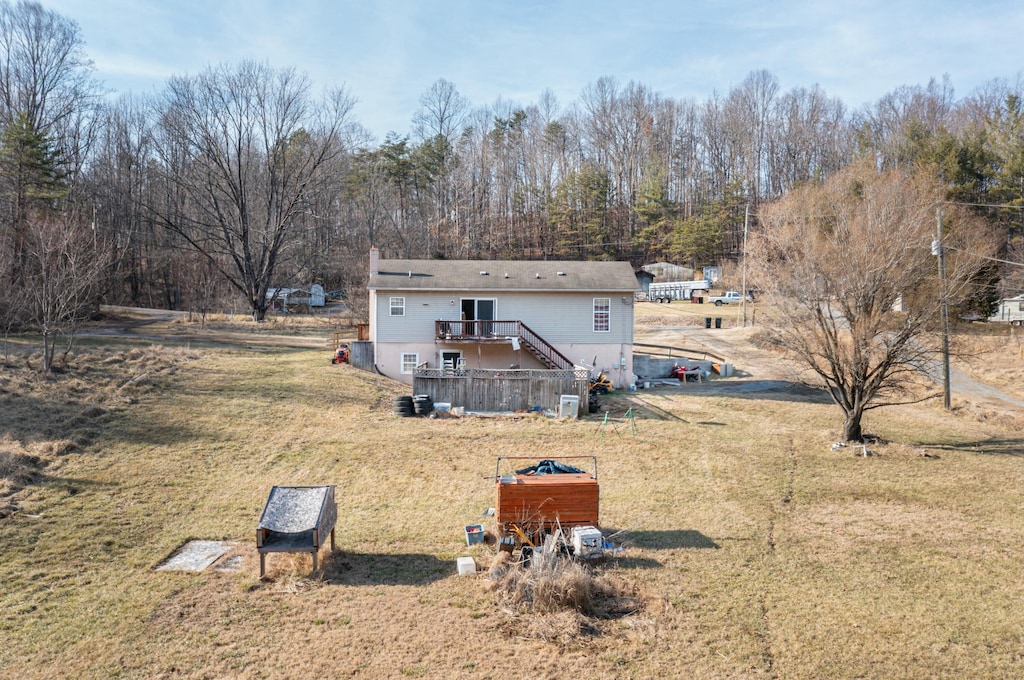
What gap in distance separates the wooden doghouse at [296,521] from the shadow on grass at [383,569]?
36 centimetres

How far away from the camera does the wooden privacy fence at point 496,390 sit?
80.9 feet

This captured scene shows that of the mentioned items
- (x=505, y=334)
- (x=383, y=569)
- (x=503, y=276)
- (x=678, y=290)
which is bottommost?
(x=383, y=569)

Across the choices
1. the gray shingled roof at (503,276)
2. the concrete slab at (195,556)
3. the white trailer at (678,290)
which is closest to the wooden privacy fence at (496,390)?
the gray shingled roof at (503,276)

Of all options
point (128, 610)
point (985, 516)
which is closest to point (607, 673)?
point (128, 610)

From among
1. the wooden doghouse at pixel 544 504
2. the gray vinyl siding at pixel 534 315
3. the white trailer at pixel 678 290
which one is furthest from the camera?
the white trailer at pixel 678 290

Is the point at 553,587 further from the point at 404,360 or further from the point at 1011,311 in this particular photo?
the point at 1011,311

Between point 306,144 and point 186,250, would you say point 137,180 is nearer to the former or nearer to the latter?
point 186,250

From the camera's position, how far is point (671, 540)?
41.3ft

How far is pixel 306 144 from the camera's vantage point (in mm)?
57781

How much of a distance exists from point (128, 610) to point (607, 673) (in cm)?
693

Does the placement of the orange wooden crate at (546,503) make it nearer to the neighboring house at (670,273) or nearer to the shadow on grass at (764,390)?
the shadow on grass at (764,390)

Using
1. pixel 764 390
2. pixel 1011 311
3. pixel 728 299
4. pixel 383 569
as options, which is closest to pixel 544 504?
pixel 383 569

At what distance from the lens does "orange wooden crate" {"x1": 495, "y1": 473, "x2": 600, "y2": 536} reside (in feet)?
38.8

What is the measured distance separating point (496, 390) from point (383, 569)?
13617 millimetres
